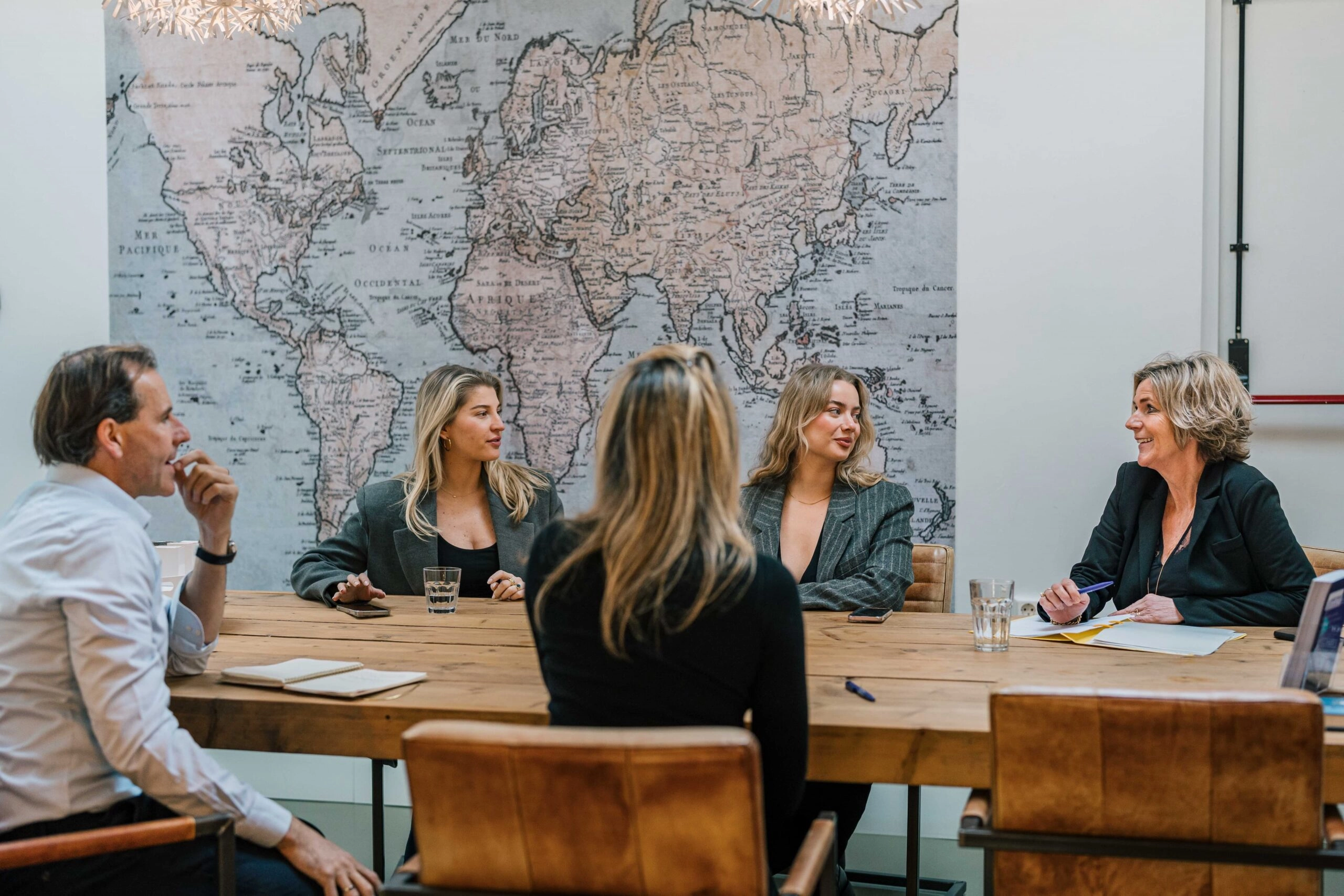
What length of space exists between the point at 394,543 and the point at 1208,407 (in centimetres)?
227

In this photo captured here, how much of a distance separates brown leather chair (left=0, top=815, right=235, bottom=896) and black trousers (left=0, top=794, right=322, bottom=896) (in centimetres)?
12

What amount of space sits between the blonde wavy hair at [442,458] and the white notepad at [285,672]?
1107mm

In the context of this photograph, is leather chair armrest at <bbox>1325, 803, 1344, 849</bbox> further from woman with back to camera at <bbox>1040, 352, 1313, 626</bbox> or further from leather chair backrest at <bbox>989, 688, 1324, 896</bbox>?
woman with back to camera at <bbox>1040, 352, 1313, 626</bbox>

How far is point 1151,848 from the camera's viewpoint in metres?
1.42

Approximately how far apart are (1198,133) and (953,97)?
2.48ft

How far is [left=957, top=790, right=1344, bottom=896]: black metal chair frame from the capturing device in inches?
55.0

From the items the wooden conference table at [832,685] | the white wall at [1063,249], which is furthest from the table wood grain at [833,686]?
the white wall at [1063,249]

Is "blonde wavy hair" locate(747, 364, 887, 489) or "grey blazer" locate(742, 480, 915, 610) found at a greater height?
A: "blonde wavy hair" locate(747, 364, 887, 489)

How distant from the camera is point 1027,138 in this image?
361 cm

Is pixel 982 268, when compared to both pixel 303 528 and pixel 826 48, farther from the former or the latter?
pixel 303 528

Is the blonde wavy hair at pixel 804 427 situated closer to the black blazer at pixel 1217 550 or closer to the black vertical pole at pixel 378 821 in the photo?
the black blazer at pixel 1217 550

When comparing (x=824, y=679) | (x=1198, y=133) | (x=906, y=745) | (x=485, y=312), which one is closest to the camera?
(x=906, y=745)

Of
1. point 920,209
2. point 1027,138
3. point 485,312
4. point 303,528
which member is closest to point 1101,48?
point 1027,138

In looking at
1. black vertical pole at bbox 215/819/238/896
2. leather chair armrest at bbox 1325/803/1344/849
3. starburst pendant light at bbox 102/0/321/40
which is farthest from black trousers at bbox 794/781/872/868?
starburst pendant light at bbox 102/0/321/40
